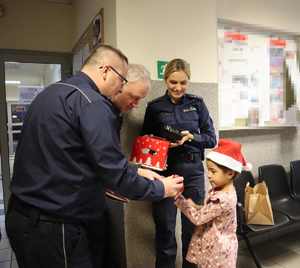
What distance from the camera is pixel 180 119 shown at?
1.97 meters

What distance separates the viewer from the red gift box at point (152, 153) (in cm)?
177

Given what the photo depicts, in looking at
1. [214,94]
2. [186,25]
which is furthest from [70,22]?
[214,94]

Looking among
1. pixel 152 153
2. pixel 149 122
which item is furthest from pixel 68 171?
pixel 149 122

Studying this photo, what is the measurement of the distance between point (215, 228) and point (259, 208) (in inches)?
40.5

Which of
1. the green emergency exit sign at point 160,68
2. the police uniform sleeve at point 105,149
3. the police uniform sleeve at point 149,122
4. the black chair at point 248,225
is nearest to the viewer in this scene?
the police uniform sleeve at point 105,149

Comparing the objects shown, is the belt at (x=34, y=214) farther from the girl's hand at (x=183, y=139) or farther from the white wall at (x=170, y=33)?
the white wall at (x=170, y=33)

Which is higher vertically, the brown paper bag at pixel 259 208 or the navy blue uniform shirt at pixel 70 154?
the navy blue uniform shirt at pixel 70 154

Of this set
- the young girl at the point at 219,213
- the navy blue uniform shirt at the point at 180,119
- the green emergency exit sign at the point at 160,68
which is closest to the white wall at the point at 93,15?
the green emergency exit sign at the point at 160,68

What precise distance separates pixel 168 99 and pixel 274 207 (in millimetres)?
1708

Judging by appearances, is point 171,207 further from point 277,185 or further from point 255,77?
point 255,77

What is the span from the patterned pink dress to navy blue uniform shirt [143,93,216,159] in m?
0.46

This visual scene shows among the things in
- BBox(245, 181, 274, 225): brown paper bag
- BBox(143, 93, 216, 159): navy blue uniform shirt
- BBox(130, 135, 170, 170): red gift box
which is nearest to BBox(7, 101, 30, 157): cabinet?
BBox(143, 93, 216, 159): navy blue uniform shirt

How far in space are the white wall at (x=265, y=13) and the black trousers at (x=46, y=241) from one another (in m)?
2.39

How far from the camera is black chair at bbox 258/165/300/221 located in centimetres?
304
